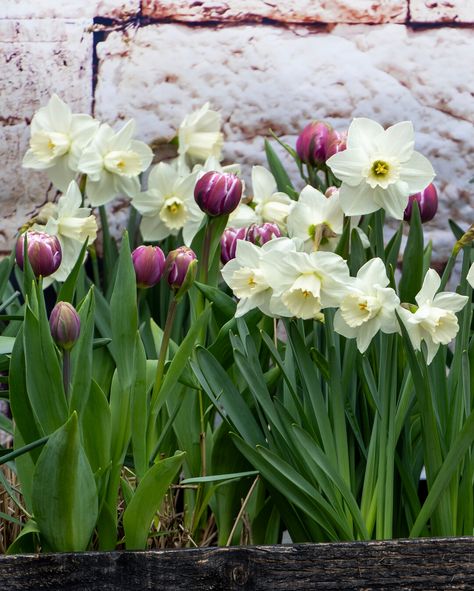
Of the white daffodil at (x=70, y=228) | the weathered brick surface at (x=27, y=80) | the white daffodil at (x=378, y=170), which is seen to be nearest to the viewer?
the white daffodil at (x=378, y=170)

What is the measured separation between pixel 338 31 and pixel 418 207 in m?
0.59

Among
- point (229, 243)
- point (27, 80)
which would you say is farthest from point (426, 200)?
point (27, 80)

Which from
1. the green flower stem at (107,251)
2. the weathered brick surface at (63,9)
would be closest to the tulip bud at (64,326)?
the green flower stem at (107,251)

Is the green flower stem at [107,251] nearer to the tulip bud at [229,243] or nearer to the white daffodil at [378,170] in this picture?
the tulip bud at [229,243]

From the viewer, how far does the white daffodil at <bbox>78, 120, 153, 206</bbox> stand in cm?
127

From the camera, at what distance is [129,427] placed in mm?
951

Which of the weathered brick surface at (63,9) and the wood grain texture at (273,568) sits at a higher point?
the weathered brick surface at (63,9)

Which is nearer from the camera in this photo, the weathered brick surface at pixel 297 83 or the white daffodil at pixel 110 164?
the white daffodil at pixel 110 164

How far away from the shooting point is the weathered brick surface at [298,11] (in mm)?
1479

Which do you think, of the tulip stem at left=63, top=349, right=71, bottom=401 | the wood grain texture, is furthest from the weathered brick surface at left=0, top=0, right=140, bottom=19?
the wood grain texture

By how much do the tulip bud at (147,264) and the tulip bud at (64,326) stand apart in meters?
0.16

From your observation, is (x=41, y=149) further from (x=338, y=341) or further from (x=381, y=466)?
(x=381, y=466)

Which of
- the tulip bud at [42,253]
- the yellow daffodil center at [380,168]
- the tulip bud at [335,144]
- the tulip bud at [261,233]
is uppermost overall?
the tulip bud at [335,144]

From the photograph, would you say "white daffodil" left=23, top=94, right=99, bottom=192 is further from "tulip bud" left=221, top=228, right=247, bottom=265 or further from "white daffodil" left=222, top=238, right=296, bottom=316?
"white daffodil" left=222, top=238, right=296, bottom=316
